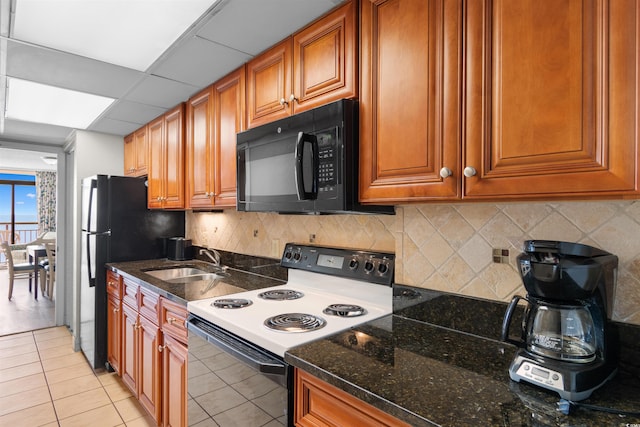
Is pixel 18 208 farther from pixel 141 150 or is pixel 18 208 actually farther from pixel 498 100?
pixel 498 100

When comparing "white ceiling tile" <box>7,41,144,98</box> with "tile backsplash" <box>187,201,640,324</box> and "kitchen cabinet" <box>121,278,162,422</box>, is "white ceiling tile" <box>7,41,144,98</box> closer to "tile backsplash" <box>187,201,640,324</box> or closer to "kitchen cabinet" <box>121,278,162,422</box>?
"kitchen cabinet" <box>121,278,162,422</box>

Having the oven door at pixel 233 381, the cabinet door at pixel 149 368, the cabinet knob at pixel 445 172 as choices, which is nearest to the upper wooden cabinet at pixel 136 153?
the cabinet door at pixel 149 368

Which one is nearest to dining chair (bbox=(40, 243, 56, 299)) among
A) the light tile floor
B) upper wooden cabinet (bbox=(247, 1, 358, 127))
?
the light tile floor

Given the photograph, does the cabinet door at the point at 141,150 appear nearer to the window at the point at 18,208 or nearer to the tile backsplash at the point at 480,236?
the tile backsplash at the point at 480,236

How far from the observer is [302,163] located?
1453 millimetres

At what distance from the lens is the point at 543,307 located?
0.90 meters

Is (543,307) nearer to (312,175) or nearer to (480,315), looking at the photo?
(480,315)

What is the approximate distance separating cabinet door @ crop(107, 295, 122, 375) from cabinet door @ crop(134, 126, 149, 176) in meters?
1.16

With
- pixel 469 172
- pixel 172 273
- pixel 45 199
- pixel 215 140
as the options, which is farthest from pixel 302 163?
pixel 45 199

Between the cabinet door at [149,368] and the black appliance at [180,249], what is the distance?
0.76 m

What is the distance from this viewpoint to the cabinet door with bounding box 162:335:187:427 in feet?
5.89

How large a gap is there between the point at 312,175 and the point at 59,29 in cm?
141

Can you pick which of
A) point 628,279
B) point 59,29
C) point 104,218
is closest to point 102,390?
point 104,218

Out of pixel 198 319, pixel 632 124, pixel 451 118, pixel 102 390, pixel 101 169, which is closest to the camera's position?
pixel 632 124
